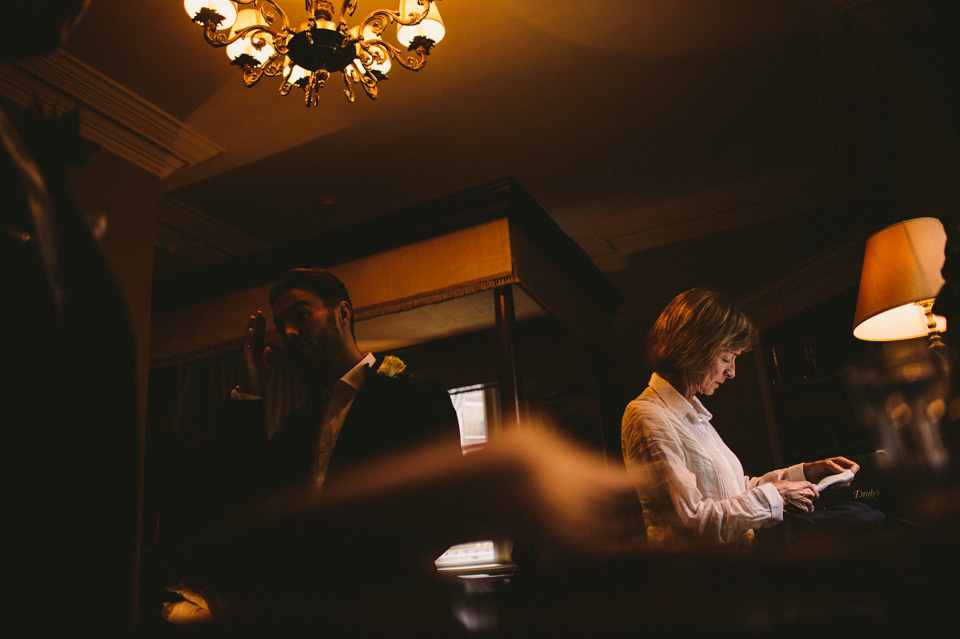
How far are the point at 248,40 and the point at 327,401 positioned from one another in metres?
1.75

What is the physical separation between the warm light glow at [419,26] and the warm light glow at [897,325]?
1959 millimetres

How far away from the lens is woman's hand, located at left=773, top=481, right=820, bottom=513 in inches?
62.0

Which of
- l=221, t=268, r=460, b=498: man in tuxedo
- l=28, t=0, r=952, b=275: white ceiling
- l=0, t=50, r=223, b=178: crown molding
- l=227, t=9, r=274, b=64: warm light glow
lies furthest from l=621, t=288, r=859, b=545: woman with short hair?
l=0, t=50, r=223, b=178: crown molding

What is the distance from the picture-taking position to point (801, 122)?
14.1 feet

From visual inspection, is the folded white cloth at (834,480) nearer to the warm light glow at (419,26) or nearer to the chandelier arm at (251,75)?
the warm light glow at (419,26)

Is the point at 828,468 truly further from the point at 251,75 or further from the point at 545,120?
the point at 545,120

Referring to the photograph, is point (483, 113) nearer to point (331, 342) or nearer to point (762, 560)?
point (331, 342)

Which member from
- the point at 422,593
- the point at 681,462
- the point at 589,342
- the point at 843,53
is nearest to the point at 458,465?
the point at 422,593

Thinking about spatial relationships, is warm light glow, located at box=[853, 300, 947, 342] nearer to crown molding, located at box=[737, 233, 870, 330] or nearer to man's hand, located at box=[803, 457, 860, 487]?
man's hand, located at box=[803, 457, 860, 487]

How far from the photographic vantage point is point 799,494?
1576 millimetres

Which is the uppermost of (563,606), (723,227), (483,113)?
(483,113)

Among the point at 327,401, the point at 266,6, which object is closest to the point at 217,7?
the point at 266,6

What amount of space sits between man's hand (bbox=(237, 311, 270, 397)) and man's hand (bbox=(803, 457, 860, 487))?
1.39 m

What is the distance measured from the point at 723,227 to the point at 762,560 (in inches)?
214
